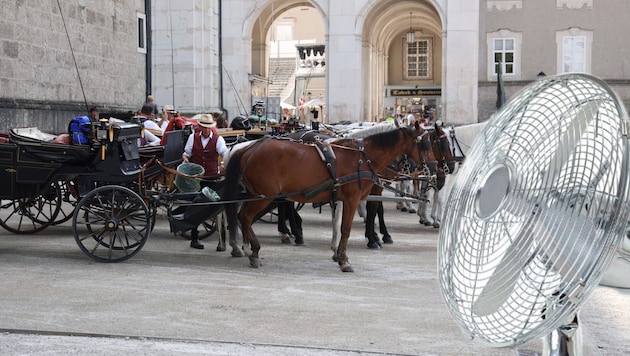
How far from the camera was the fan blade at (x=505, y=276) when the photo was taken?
2463 mm

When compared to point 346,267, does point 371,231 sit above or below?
above

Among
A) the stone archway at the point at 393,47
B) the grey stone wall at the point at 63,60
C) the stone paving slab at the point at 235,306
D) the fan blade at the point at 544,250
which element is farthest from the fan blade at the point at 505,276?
the stone archway at the point at 393,47

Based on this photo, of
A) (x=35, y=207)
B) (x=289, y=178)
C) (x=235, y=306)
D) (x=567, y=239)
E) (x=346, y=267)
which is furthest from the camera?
(x=35, y=207)

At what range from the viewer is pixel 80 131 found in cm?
1068

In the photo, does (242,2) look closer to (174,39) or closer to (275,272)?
(174,39)

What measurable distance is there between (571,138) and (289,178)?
760 centimetres

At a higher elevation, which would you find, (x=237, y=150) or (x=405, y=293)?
(x=237, y=150)

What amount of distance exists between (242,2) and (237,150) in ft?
83.1

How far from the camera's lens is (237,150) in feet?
32.7

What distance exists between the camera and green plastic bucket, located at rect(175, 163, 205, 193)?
10.9 metres

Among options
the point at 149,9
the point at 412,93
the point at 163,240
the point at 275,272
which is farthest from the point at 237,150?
the point at 412,93

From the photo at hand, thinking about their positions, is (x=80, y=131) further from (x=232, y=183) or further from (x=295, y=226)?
(x=295, y=226)

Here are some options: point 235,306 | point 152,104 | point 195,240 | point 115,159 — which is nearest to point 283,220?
point 195,240

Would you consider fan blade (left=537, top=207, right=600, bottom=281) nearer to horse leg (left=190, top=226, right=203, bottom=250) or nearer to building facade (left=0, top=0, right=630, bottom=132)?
horse leg (left=190, top=226, right=203, bottom=250)
